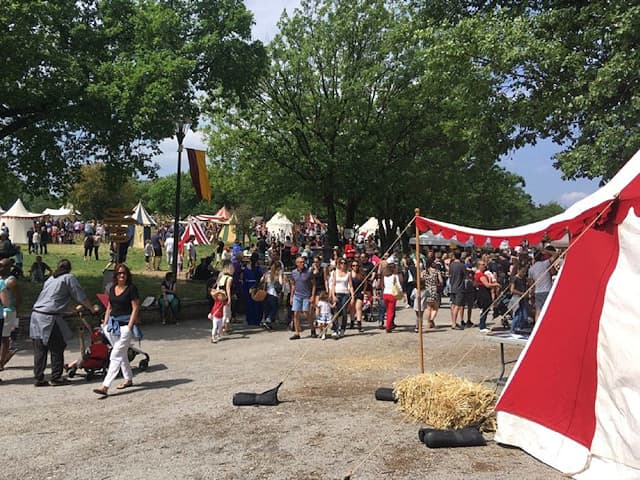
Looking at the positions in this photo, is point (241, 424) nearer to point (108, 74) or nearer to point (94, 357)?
point (94, 357)

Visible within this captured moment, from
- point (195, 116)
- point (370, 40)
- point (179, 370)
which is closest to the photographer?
point (179, 370)

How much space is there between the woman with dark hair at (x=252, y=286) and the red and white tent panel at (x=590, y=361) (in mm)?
8797

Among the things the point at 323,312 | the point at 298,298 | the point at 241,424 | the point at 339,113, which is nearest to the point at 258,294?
the point at 298,298

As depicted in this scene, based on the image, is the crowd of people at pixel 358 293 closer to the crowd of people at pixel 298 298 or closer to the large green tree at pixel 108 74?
the crowd of people at pixel 298 298

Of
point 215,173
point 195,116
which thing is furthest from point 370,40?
point 195,116

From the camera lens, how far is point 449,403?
624cm

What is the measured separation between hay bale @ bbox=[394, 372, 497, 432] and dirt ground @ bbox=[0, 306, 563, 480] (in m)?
0.19

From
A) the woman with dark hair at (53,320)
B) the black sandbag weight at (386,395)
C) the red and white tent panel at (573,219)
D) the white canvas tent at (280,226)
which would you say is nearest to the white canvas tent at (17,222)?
the white canvas tent at (280,226)

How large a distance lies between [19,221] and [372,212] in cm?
2374

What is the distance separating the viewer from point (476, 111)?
16.1 meters

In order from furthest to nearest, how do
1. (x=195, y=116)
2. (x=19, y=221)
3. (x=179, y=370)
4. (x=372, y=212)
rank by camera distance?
1. (x=372, y=212)
2. (x=19, y=221)
3. (x=195, y=116)
4. (x=179, y=370)

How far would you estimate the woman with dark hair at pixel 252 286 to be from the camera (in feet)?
46.4

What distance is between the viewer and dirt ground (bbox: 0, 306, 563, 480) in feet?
17.3

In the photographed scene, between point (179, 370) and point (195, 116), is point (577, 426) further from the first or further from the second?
point (195, 116)
